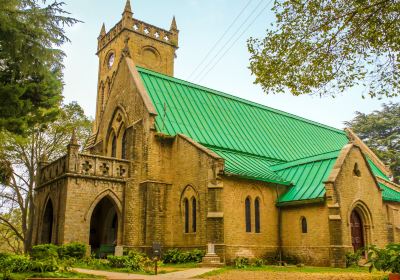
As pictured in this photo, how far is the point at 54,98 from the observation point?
15906 mm

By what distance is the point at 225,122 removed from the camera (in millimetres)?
29109

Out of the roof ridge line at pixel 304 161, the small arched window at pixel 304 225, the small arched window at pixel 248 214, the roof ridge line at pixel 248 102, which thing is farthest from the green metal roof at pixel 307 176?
the roof ridge line at pixel 248 102

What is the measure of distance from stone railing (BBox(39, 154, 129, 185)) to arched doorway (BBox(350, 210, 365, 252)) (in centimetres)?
1269

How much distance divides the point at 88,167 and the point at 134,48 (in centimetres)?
2867

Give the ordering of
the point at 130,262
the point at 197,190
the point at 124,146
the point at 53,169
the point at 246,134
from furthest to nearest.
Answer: the point at 246,134, the point at 124,146, the point at 53,169, the point at 197,190, the point at 130,262

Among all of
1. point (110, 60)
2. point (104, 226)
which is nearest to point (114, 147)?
point (104, 226)

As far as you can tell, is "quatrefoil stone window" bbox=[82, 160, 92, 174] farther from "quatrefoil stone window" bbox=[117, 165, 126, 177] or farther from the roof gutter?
the roof gutter

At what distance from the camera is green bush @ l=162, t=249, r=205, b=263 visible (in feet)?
69.7

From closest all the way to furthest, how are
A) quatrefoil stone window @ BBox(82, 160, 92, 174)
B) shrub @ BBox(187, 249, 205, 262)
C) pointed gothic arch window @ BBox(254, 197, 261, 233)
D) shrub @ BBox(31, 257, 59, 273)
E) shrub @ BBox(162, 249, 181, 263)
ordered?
shrub @ BBox(31, 257, 59, 273) < shrub @ BBox(187, 249, 205, 262) < shrub @ BBox(162, 249, 181, 263) < quatrefoil stone window @ BBox(82, 160, 92, 174) < pointed gothic arch window @ BBox(254, 197, 261, 233)

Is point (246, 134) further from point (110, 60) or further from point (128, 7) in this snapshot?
point (110, 60)

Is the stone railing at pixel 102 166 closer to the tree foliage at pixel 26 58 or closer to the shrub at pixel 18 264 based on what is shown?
the tree foliage at pixel 26 58

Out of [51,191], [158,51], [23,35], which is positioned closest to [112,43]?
[158,51]

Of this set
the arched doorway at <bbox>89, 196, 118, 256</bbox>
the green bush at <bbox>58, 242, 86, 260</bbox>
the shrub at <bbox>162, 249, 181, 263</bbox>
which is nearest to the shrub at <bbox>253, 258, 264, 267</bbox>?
the shrub at <bbox>162, 249, 181, 263</bbox>

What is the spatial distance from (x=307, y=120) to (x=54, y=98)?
26862 mm
